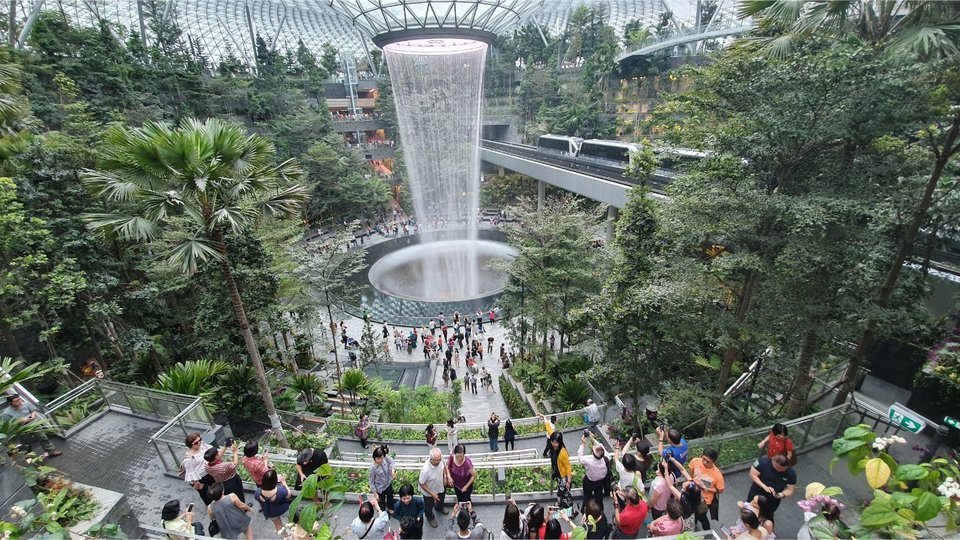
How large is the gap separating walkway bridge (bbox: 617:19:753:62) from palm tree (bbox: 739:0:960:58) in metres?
40.2

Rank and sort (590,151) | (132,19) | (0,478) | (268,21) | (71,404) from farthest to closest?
(268,21) → (132,19) → (590,151) → (71,404) → (0,478)

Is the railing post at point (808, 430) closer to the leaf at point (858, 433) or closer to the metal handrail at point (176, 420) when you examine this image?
the leaf at point (858, 433)

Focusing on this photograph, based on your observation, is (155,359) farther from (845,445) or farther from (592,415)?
(845,445)

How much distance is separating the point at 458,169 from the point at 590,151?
11149mm

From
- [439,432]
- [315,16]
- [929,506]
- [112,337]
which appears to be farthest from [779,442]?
[315,16]

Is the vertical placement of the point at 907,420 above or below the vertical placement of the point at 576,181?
below

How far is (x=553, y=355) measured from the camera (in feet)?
49.8

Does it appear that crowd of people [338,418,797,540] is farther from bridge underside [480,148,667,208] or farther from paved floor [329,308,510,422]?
bridge underside [480,148,667,208]

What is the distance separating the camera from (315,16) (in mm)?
71312

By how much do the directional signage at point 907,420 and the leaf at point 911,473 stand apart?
3779 millimetres

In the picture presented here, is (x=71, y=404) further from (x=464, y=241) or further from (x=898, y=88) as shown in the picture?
(x=464, y=241)

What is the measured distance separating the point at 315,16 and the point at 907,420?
86.9 meters

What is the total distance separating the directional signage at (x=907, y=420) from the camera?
584cm

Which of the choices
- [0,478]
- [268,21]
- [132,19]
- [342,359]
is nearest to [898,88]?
[0,478]
